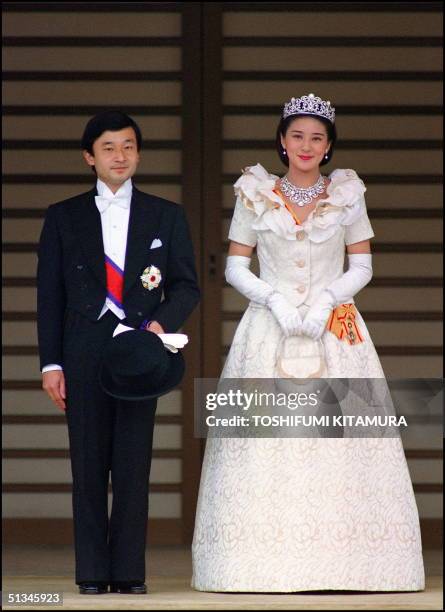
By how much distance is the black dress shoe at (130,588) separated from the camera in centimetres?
514

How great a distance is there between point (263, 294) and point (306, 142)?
54 cm

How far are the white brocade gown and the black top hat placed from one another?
47 centimetres

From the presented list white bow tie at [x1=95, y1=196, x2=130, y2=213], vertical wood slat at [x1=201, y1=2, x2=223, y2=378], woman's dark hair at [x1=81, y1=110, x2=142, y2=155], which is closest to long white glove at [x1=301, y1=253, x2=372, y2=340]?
white bow tie at [x1=95, y1=196, x2=130, y2=213]

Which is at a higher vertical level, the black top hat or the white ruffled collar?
the white ruffled collar

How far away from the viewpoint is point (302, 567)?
526 centimetres

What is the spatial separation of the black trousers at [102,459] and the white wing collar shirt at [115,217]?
18 cm

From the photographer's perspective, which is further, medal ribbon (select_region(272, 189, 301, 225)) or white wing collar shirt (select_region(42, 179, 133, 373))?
medal ribbon (select_region(272, 189, 301, 225))

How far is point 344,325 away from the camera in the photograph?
5492 mm

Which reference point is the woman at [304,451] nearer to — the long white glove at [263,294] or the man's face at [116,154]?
the long white glove at [263,294]

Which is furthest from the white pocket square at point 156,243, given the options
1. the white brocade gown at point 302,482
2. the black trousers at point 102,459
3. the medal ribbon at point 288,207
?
the medal ribbon at point 288,207

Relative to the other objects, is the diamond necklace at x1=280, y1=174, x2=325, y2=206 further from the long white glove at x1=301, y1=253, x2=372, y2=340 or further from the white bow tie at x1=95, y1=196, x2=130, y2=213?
the white bow tie at x1=95, y1=196, x2=130, y2=213

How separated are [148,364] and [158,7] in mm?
3064

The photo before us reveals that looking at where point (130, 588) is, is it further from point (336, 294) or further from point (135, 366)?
point (336, 294)

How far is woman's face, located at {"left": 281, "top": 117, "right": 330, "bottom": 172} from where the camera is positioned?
5.43 meters
